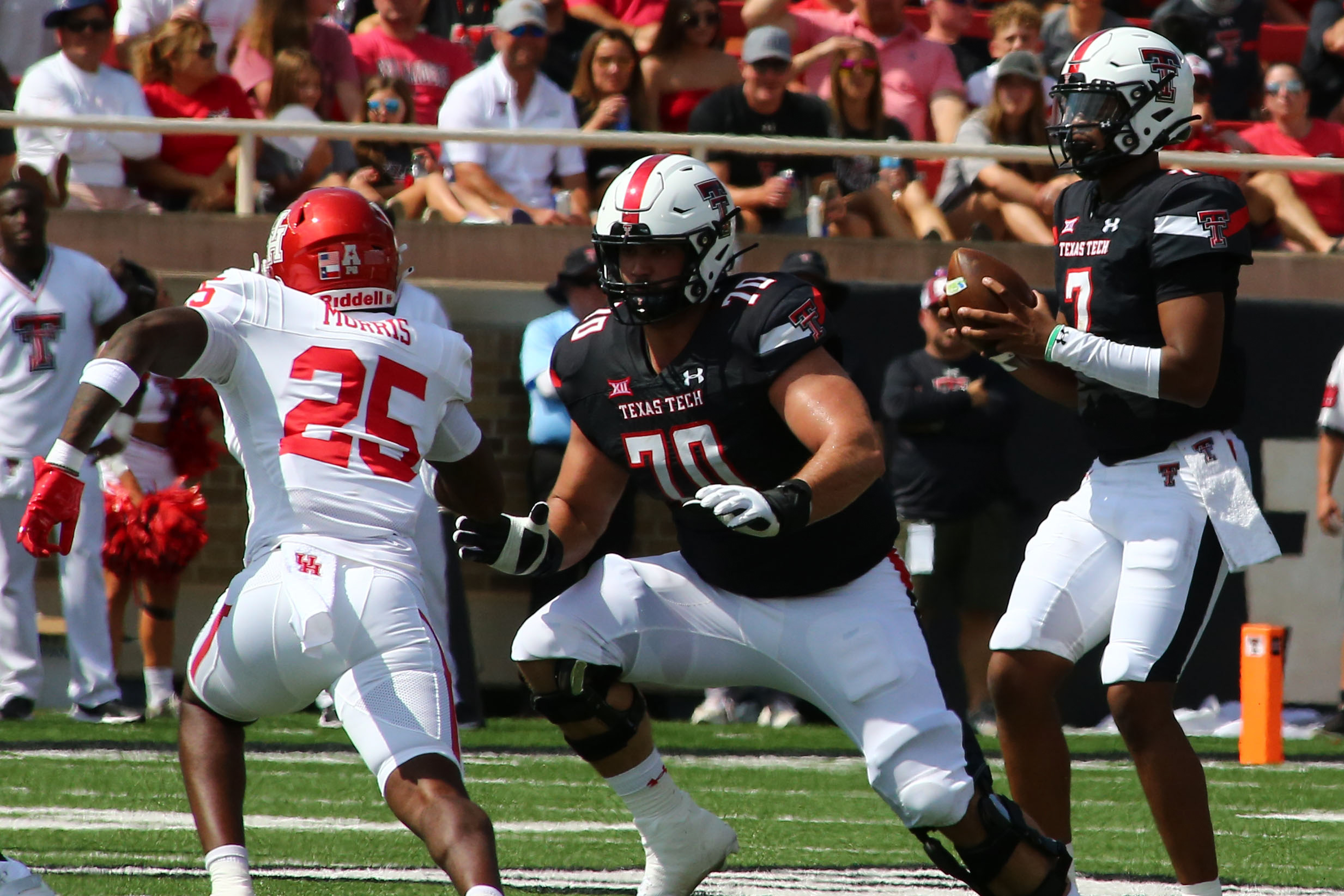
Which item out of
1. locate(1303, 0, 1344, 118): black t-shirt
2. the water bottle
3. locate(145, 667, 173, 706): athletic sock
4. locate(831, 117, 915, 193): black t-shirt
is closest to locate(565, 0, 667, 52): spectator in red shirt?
locate(831, 117, 915, 193): black t-shirt

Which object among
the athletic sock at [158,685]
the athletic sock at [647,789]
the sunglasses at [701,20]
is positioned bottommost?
the athletic sock at [158,685]

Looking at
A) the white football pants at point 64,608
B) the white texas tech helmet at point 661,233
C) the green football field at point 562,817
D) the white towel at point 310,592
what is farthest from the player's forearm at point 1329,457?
the white towel at point 310,592

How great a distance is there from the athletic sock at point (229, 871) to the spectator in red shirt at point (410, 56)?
6606 millimetres

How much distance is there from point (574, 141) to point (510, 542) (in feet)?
16.4

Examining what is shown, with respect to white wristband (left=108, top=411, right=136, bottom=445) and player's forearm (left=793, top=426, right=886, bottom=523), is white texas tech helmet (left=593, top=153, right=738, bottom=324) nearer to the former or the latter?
player's forearm (left=793, top=426, right=886, bottom=523)

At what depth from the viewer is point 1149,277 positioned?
172 inches

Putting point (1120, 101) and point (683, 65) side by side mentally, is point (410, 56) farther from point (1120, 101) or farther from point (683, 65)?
point (1120, 101)

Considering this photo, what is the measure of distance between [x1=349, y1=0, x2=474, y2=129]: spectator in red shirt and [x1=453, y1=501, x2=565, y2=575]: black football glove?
6.21 meters

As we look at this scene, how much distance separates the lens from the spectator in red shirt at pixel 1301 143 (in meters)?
9.47

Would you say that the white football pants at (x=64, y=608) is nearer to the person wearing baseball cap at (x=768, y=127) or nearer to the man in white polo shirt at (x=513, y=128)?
the man in white polo shirt at (x=513, y=128)

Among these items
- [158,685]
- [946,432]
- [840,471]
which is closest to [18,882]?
[840,471]

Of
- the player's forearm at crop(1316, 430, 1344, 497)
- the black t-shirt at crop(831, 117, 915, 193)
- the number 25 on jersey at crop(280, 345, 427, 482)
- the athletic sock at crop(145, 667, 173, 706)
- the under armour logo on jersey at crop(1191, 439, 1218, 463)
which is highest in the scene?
the number 25 on jersey at crop(280, 345, 427, 482)

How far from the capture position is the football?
437cm

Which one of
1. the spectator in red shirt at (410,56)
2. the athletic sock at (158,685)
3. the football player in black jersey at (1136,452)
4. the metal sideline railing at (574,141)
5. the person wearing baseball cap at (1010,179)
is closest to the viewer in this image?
the football player in black jersey at (1136,452)
